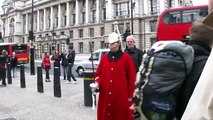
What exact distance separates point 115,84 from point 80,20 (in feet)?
231

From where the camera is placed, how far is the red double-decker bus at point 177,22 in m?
16.3

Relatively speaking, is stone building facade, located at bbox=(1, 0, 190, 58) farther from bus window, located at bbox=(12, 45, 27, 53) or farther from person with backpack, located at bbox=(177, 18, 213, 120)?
person with backpack, located at bbox=(177, 18, 213, 120)

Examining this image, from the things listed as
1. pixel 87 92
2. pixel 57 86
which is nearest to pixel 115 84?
pixel 87 92

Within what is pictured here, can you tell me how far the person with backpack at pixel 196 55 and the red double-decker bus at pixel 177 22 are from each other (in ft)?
48.4

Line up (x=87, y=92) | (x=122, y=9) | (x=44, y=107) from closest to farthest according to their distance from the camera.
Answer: (x=44, y=107)
(x=87, y=92)
(x=122, y=9)

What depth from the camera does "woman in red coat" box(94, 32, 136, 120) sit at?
3883 millimetres

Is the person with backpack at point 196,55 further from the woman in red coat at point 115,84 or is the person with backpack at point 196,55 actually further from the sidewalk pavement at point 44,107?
the sidewalk pavement at point 44,107

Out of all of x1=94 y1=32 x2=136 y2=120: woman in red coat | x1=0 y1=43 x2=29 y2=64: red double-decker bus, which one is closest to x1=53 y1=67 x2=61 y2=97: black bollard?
x1=94 y1=32 x2=136 y2=120: woman in red coat

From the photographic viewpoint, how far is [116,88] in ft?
12.9

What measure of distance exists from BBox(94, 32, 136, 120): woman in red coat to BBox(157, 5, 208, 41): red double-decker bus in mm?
12840

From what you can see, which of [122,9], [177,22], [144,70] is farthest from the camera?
[122,9]

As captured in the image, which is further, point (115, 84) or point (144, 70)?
point (115, 84)

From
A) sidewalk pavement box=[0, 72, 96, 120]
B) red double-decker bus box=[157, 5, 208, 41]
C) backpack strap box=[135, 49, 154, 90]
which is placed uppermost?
red double-decker bus box=[157, 5, 208, 41]

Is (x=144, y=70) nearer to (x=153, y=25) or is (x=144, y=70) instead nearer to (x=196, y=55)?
(x=196, y=55)
